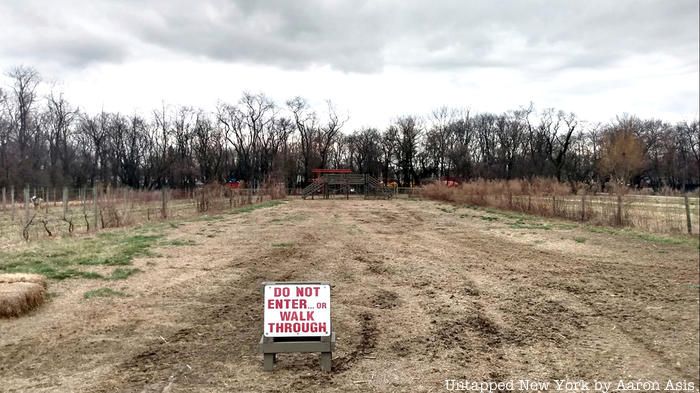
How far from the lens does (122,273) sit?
8688 millimetres

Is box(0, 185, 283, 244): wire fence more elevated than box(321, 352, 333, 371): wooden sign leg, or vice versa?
box(0, 185, 283, 244): wire fence

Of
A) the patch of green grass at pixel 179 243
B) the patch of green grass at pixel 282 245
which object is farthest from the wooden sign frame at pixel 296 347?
the patch of green grass at pixel 179 243

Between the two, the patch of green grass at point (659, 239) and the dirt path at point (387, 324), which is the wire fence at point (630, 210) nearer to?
the patch of green grass at point (659, 239)

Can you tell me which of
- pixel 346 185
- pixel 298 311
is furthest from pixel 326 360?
pixel 346 185

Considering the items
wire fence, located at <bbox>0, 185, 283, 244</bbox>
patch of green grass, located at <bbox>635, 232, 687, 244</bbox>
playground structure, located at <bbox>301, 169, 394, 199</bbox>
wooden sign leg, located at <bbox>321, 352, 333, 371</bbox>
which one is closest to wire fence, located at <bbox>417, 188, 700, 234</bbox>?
patch of green grass, located at <bbox>635, 232, 687, 244</bbox>

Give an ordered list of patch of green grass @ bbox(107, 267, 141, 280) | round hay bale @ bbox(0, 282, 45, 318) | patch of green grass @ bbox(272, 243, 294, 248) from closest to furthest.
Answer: round hay bale @ bbox(0, 282, 45, 318) → patch of green grass @ bbox(107, 267, 141, 280) → patch of green grass @ bbox(272, 243, 294, 248)

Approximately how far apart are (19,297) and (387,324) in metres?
4.74

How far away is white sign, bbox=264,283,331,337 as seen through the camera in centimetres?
455

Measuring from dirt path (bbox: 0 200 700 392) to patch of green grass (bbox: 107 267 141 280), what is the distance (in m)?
0.32

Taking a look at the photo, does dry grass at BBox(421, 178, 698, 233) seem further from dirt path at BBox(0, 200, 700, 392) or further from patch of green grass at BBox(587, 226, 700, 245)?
dirt path at BBox(0, 200, 700, 392)

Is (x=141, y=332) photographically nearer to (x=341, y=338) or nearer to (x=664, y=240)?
(x=341, y=338)

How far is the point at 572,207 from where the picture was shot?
61.8 ft

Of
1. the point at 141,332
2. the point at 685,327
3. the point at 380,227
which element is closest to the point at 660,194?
the point at 380,227

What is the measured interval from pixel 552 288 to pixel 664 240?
669 centimetres
